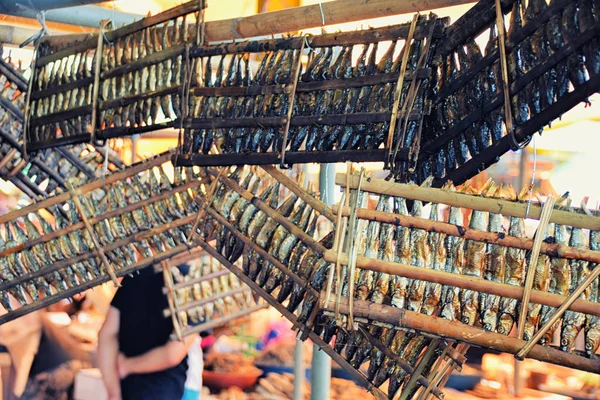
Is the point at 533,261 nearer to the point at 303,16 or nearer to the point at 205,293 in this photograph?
the point at 303,16

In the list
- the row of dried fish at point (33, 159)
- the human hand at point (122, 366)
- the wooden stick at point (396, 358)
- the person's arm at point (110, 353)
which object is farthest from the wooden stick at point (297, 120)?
the human hand at point (122, 366)

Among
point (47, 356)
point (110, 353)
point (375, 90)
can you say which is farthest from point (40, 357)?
point (375, 90)

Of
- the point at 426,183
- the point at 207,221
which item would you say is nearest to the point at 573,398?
the point at 207,221

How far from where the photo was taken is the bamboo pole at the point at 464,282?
1.39 meters

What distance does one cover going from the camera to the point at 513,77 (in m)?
1.64

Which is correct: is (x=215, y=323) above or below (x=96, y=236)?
below

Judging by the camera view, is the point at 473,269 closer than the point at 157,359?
Yes

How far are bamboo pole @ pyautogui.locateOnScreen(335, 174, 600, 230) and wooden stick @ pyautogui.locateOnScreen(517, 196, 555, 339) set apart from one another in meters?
0.02

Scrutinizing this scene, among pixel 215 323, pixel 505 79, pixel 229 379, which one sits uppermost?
pixel 505 79

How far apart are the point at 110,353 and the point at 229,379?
1290 millimetres

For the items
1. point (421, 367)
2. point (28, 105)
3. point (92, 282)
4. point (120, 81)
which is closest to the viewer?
point (421, 367)

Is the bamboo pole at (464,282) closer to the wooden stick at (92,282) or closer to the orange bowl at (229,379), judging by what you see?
the wooden stick at (92,282)

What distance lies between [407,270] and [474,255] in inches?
6.1

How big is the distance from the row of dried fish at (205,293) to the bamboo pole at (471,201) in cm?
196
